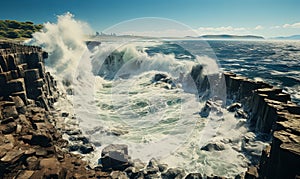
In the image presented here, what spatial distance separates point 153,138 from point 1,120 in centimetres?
Result: 814

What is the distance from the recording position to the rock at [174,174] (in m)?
9.86

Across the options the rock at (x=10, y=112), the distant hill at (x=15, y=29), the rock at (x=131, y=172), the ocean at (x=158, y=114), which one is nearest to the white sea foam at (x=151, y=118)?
the ocean at (x=158, y=114)

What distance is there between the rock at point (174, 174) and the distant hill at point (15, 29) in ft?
177

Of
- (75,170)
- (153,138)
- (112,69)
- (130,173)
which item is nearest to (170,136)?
(153,138)

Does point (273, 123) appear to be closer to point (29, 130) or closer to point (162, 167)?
point (162, 167)

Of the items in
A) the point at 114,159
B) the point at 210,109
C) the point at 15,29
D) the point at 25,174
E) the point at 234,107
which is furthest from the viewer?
the point at 15,29

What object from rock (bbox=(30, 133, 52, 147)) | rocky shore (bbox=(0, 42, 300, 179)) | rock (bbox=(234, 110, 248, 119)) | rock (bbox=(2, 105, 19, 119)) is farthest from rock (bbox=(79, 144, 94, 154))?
rock (bbox=(234, 110, 248, 119))

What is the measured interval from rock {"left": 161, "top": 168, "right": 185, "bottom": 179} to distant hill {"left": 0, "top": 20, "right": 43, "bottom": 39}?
2119 inches

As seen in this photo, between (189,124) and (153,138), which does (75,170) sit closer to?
(153,138)

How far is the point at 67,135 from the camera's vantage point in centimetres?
1368

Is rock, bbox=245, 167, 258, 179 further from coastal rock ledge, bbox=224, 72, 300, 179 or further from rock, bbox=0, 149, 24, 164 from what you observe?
rock, bbox=0, 149, 24, 164

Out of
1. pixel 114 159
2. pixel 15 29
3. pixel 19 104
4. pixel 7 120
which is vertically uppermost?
pixel 15 29

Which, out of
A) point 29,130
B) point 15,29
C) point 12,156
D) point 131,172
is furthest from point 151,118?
point 15,29

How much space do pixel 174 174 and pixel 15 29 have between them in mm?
65137
